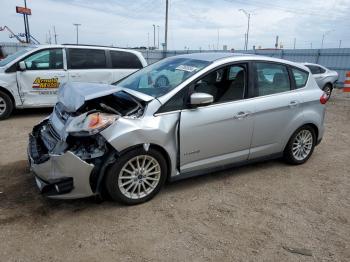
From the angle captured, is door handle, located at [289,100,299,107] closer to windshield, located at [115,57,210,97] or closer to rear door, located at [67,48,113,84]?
windshield, located at [115,57,210,97]

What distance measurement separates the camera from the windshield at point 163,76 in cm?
386

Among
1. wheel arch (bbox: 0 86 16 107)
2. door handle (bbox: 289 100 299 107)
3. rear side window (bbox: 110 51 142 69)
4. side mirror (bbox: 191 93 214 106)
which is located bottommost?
wheel arch (bbox: 0 86 16 107)

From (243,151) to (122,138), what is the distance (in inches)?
69.7

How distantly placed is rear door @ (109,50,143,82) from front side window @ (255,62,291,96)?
15.9ft

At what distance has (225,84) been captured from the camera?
4.16m

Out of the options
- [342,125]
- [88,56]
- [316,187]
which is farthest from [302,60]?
[316,187]

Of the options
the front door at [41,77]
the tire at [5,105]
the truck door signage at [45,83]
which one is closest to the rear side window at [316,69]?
the front door at [41,77]

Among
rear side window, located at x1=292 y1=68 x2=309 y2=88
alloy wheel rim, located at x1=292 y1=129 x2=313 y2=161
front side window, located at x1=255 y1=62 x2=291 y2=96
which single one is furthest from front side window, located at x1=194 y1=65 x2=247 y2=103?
alloy wheel rim, located at x1=292 y1=129 x2=313 y2=161

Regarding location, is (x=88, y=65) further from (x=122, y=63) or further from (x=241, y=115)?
(x=241, y=115)

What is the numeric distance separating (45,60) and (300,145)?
607 centimetres

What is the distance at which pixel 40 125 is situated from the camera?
13.7 ft

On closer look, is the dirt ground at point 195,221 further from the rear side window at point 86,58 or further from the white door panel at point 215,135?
the rear side window at point 86,58

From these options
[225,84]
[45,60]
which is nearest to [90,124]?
[225,84]

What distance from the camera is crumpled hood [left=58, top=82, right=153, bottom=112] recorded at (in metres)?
3.46
